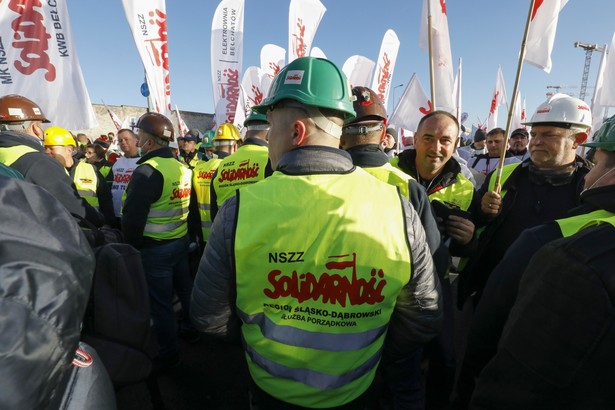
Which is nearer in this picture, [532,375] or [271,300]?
[532,375]

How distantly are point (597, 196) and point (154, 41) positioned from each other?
18.2 ft

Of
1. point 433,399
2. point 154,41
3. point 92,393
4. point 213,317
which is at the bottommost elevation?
point 433,399

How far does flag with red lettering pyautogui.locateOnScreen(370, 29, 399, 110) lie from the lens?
8023mm

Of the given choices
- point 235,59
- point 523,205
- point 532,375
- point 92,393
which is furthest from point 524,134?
point 92,393

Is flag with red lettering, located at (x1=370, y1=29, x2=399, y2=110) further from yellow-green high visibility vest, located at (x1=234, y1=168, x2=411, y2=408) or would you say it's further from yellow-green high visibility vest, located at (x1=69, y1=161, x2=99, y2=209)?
yellow-green high visibility vest, located at (x1=234, y1=168, x2=411, y2=408)

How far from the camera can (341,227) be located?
1.15 meters

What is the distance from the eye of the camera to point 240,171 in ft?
10.3

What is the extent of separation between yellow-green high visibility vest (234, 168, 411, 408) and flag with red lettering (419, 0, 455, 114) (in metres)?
3.01

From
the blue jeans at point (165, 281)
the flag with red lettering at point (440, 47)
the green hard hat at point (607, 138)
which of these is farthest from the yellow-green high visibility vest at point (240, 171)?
the green hard hat at point (607, 138)

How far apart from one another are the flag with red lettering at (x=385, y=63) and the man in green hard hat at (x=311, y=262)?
24.3 ft

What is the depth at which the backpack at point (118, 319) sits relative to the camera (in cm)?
140

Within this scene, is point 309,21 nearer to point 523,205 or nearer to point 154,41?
point 154,41

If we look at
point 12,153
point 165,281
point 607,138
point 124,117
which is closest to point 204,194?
point 165,281

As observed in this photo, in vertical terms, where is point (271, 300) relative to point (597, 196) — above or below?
below
